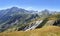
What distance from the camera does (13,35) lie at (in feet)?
111

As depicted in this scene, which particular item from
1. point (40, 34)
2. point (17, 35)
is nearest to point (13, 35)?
point (17, 35)

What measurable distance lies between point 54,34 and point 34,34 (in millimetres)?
4843

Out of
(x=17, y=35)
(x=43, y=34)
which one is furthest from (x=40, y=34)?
(x=17, y=35)

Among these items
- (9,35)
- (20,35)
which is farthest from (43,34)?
(9,35)

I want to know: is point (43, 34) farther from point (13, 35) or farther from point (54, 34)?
point (13, 35)

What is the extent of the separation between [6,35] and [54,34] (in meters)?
11.6

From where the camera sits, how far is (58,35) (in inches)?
1336

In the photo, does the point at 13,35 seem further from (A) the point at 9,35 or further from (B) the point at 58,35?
(B) the point at 58,35

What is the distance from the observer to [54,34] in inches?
1340

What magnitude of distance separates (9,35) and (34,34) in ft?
19.7

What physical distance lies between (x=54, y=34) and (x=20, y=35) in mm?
8215

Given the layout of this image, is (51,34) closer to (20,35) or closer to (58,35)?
(58,35)

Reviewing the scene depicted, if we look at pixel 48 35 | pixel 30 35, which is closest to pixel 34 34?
pixel 30 35

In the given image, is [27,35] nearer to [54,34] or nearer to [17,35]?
[17,35]
